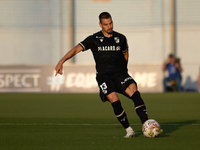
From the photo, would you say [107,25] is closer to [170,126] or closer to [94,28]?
[170,126]

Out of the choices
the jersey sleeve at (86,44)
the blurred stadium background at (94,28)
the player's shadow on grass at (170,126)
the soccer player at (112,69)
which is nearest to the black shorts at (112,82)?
the soccer player at (112,69)

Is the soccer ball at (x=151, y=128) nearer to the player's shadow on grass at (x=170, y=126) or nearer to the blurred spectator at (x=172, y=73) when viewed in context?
the player's shadow on grass at (x=170, y=126)

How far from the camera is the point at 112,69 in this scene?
6.49 meters

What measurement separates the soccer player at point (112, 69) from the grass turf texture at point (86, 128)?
0.44 metres

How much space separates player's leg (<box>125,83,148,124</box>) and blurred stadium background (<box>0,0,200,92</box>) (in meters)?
14.7

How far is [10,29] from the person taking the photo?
21422mm

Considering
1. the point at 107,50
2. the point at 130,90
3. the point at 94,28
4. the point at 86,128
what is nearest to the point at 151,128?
the point at 130,90

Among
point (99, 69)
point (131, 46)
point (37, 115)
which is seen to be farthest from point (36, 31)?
point (99, 69)

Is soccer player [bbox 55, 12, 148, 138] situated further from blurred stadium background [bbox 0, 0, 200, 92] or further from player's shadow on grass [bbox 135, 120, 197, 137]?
blurred stadium background [bbox 0, 0, 200, 92]

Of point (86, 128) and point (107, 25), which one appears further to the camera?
point (86, 128)

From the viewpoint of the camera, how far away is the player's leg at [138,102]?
6.30 metres

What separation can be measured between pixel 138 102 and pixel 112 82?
0.49 meters

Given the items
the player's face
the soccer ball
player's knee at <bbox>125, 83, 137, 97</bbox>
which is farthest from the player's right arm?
the soccer ball

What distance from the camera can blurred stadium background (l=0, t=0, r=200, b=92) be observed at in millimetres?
21141
